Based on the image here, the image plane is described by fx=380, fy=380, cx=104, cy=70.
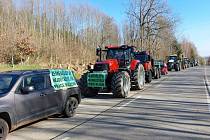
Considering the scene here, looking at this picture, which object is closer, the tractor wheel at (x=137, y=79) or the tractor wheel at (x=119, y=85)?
the tractor wheel at (x=119, y=85)

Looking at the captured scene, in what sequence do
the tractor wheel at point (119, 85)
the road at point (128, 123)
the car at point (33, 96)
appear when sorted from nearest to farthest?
the car at point (33, 96), the road at point (128, 123), the tractor wheel at point (119, 85)

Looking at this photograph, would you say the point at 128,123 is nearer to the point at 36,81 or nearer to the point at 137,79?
the point at 36,81

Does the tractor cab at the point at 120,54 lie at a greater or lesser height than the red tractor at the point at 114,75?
greater

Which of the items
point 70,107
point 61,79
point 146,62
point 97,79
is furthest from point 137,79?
point 61,79

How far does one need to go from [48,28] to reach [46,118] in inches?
1372

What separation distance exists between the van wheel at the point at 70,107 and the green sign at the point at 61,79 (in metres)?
0.43

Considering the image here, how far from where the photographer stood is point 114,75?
55.4 feet

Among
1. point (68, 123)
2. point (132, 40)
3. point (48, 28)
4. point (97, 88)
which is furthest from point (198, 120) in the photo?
point (132, 40)

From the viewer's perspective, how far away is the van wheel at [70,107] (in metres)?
11.2

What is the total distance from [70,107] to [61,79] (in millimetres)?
926

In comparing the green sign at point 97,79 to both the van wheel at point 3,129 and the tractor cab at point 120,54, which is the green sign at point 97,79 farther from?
the van wheel at point 3,129

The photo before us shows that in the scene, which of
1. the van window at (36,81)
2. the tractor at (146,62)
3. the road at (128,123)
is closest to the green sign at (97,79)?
the road at (128,123)

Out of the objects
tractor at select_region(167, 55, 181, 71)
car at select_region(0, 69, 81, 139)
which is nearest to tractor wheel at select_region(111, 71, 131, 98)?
car at select_region(0, 69, 81, 139)

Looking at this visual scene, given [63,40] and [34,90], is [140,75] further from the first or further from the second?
[63,40]
